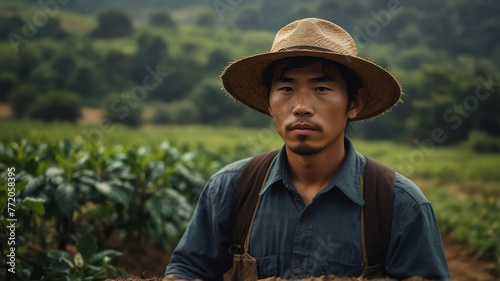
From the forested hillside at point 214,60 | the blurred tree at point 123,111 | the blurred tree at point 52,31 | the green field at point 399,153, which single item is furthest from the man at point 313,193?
the blurred tree at point 52,31

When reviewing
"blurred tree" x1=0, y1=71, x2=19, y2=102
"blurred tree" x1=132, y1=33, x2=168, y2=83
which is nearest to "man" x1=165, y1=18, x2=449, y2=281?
"blurred tree" x1=0, y1=71, x2=19, y2=102

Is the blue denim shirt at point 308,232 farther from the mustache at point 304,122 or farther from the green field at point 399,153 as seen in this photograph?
the green field at point 399,153

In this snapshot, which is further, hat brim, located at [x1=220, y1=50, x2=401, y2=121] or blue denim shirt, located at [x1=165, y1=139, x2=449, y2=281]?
hat brim, located at [x1=220, y1=50, x2=401, y2=121]

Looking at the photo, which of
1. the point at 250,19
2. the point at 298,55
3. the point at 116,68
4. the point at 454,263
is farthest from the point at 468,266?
the point at 250,19

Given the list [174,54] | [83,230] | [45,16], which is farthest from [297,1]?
[83,230]

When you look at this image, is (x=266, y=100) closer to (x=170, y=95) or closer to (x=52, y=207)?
(x=52, y=207)

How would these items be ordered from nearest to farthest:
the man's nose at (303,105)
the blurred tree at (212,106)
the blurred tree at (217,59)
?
the man's nose at (303,105) → the blurred tree at (212,106) → the blurred tree at (217,59)

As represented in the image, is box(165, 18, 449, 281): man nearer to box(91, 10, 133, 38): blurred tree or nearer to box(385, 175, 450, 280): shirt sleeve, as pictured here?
box(385, 175, 450, 280): shirt sleeve

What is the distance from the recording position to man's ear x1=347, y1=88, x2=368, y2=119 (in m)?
2.34

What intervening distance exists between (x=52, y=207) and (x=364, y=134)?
2359 cm

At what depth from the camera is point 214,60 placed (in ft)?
112

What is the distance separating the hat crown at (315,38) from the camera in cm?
216

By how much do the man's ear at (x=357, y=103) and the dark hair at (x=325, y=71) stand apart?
0.02 m

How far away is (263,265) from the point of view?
2152mm
